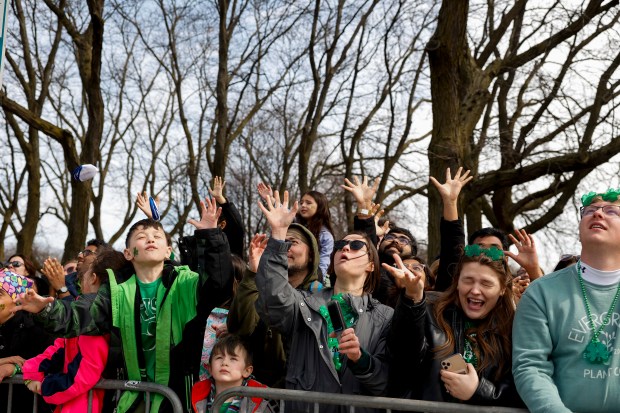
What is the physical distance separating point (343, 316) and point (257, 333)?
2.33ft

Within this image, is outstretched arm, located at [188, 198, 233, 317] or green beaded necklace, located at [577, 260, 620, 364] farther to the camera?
outstretched arm, located at [188, 198, 233, 317]

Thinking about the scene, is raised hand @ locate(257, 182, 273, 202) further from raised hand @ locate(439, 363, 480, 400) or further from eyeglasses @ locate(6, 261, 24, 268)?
eyeglasses @ locate(6, 261, 24, 268)

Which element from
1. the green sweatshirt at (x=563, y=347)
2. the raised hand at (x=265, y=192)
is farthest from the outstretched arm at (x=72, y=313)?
the green sweatshirt at (x=563, y=347)

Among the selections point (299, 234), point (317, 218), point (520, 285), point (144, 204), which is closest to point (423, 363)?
point (520, 285)

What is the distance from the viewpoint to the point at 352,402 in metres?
3.54

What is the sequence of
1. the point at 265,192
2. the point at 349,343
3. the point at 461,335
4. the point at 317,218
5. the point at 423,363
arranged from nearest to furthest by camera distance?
the point at 349,343 < the point at 423,363 < the point at 461,335 < the point at 265,192 < the point at 317,218

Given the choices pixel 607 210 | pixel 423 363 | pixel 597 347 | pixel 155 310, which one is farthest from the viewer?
pixel 155 310

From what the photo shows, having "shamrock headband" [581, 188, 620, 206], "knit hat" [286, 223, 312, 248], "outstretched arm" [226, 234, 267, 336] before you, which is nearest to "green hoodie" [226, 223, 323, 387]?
"outstretched arm" [226, 234, 267, 336]

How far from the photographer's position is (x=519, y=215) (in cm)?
1808

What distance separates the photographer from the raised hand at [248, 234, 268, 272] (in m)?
4.20

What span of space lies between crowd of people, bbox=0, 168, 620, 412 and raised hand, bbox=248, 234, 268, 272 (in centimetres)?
1

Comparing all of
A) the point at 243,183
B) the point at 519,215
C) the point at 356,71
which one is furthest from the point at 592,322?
the point at 243,183

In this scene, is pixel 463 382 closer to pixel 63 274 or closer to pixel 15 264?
pixel 63 274

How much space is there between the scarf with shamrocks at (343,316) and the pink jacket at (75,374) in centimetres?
142
